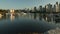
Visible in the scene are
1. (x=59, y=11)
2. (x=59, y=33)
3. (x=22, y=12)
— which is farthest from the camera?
(x=22, y=12)

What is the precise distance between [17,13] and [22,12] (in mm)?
5111

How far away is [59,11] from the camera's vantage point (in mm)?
68062

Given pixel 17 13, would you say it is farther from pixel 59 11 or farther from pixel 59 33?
pixel 59 33

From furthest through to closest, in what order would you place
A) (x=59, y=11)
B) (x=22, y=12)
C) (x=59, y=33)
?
(x=22, y=12) → (x=59, y=11) → (x=59, y=33)

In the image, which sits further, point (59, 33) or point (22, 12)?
point (22, 12)

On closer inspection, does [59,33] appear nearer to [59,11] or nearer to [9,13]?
[59,11]

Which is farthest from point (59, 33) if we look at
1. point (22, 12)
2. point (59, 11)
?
point (22, 12)

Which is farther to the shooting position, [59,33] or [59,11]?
[59,11]

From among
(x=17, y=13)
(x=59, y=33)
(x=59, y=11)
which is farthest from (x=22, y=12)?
(x=59, y=33)

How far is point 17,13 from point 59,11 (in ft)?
202

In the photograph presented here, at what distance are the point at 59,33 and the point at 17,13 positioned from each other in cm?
11052

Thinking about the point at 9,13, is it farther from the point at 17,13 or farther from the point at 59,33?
the point at 59,33

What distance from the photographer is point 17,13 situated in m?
124

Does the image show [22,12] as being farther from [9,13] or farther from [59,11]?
[59,11]
